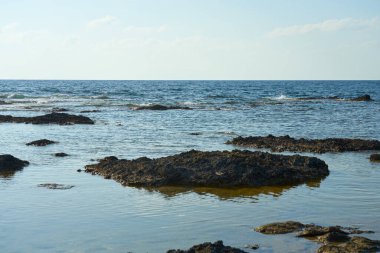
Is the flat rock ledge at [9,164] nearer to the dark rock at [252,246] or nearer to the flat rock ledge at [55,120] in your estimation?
the dark rock at [252,246]

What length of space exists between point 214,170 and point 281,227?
15.2 ft

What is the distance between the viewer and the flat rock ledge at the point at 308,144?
66.8ft

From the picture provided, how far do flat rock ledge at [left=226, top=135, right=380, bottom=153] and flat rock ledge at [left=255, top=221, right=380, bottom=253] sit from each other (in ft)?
35.4

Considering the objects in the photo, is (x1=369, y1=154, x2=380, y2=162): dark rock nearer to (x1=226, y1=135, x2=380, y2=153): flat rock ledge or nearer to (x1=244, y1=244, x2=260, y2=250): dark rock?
(x1=226, y1=135, x2=380, y2=153): flat rock ledge

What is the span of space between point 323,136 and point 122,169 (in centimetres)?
1370

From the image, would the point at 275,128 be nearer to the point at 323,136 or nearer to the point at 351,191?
the point at 323,136

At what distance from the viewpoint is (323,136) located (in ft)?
84.5

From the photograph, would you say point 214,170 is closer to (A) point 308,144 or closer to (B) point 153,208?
(B) point 153,208

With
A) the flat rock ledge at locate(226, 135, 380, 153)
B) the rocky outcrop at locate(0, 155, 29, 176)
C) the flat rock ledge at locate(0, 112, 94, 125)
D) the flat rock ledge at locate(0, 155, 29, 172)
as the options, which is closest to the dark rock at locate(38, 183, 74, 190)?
the rocky outcrop at locate(0, 155, 29, 176)

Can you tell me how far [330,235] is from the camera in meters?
8.98

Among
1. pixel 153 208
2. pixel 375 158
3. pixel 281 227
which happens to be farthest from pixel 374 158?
pixel 153 208

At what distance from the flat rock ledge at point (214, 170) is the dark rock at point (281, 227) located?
3.73 m

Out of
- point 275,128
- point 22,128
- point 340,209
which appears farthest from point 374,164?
point 22,128

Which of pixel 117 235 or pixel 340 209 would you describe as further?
pixel 340 209
